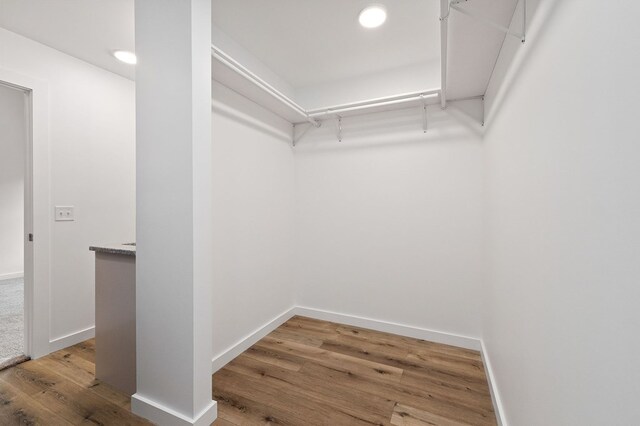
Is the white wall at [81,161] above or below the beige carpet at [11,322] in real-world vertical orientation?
above

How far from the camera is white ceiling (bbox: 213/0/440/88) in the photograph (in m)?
1.84

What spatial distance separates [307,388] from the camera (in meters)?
1.86

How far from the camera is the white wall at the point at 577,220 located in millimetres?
531

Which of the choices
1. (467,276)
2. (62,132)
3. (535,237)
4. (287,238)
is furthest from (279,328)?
(62,132)

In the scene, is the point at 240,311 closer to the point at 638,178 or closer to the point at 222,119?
the point at 222,119

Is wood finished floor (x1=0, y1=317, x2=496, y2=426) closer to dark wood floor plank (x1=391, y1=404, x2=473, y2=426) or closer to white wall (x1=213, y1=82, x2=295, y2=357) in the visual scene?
dark wood floor plank (x1=391, y1=404, x2=473, y2=426)

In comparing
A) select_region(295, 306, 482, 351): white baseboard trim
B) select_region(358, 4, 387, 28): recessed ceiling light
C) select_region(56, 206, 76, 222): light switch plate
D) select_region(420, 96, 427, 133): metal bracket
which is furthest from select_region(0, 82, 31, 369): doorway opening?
select_region(420, 96, 427, 133): metal bracket

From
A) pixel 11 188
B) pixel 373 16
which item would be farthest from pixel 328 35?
pixel 11 188

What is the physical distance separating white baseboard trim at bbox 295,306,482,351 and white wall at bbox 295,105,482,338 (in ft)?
0.16

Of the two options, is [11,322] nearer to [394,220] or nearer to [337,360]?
[337,360]

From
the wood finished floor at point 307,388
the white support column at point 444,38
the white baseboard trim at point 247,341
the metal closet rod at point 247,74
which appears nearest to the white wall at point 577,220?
the white support column at point 444,38

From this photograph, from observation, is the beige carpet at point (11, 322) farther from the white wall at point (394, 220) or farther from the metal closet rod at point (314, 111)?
the metal closet rod at point (314, 111)

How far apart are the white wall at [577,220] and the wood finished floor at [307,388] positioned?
1.88ft

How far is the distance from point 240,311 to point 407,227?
5.46 ft
